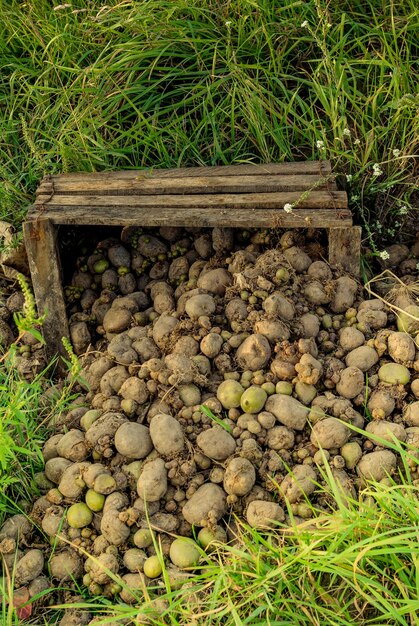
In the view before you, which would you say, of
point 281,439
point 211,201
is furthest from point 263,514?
point 211,201

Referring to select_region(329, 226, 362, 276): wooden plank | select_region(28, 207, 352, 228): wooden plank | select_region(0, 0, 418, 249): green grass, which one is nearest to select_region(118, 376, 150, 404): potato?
select_region(28, 207, 352, 228): wooden plank

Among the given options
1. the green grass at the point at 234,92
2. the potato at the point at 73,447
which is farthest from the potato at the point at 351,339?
the potato at the point at 73,447

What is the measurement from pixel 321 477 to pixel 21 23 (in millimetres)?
2609

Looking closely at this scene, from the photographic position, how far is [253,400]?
259 cm

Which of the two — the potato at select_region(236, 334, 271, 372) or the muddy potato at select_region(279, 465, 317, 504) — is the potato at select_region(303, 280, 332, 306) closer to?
the potato at select_region(236, 334, 271, 372)

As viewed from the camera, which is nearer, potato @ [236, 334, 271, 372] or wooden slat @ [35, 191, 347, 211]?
potato @ [236, 334, 271, 372]

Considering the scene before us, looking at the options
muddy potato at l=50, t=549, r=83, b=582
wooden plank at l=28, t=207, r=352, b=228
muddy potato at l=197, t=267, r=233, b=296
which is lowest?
muddy potato at l=50, t=549, r=83, b=582

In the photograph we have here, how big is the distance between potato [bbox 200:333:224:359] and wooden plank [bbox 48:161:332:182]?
0.82 m

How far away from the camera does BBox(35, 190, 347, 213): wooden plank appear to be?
3018 millimetres

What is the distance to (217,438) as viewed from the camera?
253cm

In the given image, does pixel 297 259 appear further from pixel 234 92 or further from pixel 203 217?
pixel 234 92

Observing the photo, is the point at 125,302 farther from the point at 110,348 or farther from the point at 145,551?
the point at 145,551

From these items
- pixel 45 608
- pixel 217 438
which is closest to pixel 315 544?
pixel 217 438

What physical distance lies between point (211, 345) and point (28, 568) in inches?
38.8
